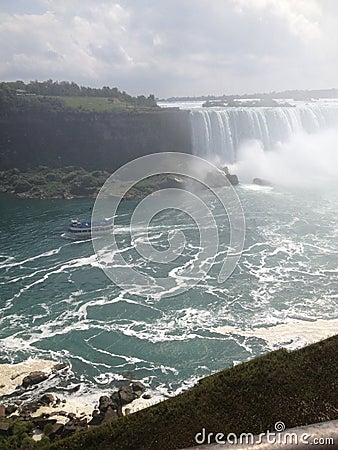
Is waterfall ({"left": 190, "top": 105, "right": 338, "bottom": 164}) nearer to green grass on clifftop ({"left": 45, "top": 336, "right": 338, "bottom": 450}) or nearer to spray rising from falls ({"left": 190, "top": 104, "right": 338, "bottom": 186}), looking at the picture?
spray rising from falls ({"left": 190, "top": 104, "right": 338, "bottom": 186})

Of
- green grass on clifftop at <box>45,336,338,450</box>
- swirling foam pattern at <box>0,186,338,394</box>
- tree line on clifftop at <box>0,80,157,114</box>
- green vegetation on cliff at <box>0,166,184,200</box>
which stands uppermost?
tree line on clifftop at <box>0,80,157,114</box>

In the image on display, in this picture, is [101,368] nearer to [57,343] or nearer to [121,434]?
[57,343]

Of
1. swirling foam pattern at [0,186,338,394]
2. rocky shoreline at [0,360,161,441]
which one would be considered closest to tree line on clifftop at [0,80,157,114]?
swirling foam pattern at [0,186,338,394]

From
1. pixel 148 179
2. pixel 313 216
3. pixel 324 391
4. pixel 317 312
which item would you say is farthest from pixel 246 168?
pixel 324 391

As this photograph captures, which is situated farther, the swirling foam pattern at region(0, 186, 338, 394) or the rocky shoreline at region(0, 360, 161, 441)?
the swirling foam pattern at region(0, 186, 338, 394)

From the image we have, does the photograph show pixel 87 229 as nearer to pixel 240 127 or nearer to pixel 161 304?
pixel 161 304

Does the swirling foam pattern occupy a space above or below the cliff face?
below
